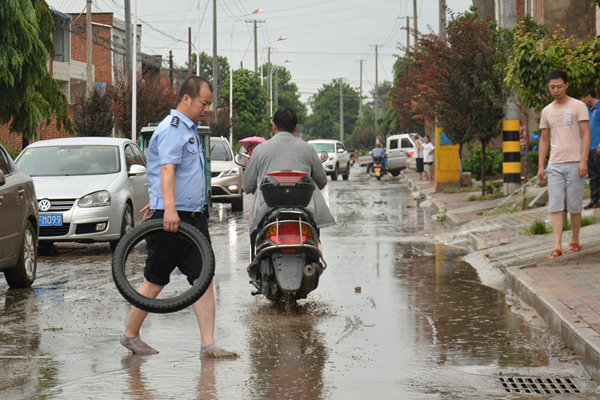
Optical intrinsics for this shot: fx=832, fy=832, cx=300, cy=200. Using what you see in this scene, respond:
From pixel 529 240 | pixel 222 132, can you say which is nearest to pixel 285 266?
pixel 529 240

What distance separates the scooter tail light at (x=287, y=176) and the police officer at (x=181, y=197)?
4.13ft

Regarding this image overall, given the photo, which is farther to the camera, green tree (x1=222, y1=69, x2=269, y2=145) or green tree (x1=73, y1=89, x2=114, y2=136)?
green tree (x1=222, y1=69, x2=269, y2=145)

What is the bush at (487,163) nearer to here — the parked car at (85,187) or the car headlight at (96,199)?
the parked car at (85,187)

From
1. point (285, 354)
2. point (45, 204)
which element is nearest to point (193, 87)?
point (285, 354)

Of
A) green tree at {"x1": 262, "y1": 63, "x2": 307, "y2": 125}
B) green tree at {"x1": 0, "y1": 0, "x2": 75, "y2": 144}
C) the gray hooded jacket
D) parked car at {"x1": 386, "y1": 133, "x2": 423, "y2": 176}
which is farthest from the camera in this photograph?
green tree at {"x1": 262, "y1": 63, "x2": 307, "y2": 125}

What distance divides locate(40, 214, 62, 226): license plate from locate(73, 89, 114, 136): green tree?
18000 millimetres

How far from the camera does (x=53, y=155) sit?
12852mm

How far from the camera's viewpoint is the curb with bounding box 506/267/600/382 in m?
5.37

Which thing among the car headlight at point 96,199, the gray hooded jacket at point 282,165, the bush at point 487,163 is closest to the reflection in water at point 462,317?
the gray hooded jacket at point 282,165

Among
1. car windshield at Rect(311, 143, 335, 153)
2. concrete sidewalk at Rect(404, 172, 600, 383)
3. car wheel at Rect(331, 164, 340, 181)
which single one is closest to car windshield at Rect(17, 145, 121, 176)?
concrete sidewalk at Rect(404, 172, 600, 383)

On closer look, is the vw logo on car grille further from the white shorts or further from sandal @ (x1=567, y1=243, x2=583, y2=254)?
sandal @ (x1=567, y1=243, x2=583, y2=254)

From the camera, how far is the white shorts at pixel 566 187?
8.95 metres

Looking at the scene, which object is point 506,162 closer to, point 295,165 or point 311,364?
point 295,165

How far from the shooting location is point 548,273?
8.59m
